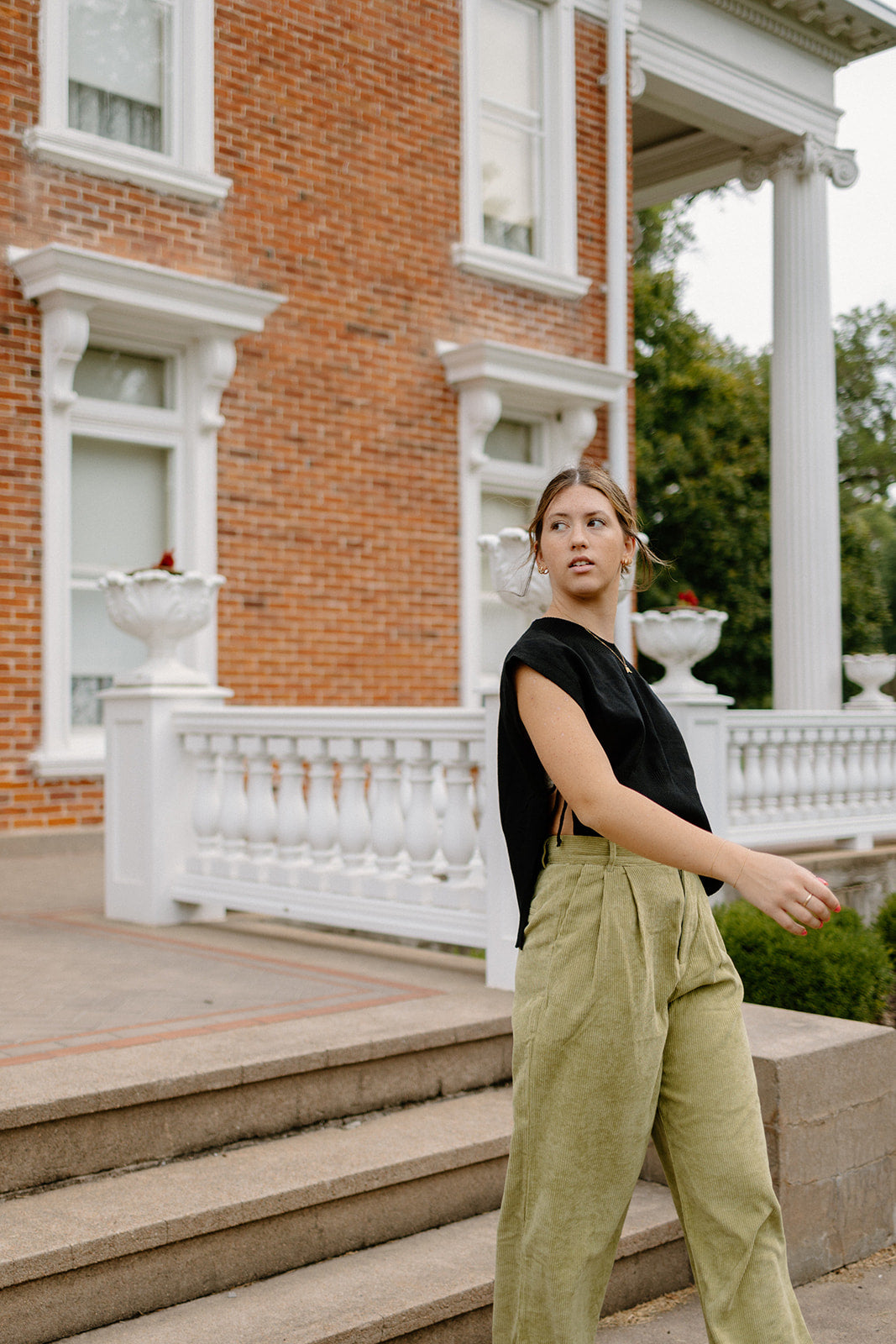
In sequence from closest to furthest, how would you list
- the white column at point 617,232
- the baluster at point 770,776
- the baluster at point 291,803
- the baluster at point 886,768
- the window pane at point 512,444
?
the baluster at point 291,803
the baluster at point 770,776
the baluster at point 886,768
the window pane at point 512,444
the white column at point 617,232

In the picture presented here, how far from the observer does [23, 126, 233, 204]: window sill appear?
8938 mm

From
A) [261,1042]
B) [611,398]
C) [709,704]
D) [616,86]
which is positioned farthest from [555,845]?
[616,86]

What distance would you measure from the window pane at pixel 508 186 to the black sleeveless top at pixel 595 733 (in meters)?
10.0

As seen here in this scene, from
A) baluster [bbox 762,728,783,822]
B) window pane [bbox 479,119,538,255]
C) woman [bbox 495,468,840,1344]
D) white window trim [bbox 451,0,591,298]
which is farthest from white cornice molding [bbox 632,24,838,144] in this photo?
woman [bbox 495,468,840,1344]

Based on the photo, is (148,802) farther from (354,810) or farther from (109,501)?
(109,501)

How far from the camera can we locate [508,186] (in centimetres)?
1205

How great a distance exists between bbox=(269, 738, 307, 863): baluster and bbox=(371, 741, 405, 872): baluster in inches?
20.2

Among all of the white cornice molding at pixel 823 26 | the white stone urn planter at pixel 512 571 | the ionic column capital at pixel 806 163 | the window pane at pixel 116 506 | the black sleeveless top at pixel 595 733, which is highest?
the white cornice molding at pixel 823 26

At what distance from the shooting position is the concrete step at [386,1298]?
3086 mm

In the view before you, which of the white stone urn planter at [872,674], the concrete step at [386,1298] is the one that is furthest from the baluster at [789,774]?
the concrete step at [386,1298]

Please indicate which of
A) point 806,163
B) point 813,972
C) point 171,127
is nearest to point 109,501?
point 171,127

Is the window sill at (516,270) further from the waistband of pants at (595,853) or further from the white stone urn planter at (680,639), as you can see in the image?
the waistband of pants at (595,853)

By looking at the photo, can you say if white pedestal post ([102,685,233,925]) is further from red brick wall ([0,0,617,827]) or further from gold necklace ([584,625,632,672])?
gold necklace ([584,625,632,672])

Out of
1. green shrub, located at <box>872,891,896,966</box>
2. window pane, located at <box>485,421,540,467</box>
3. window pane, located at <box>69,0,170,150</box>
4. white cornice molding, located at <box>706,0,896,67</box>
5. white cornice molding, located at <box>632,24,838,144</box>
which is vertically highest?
white cornice molding, located at <box>706,0,896,67</box>
